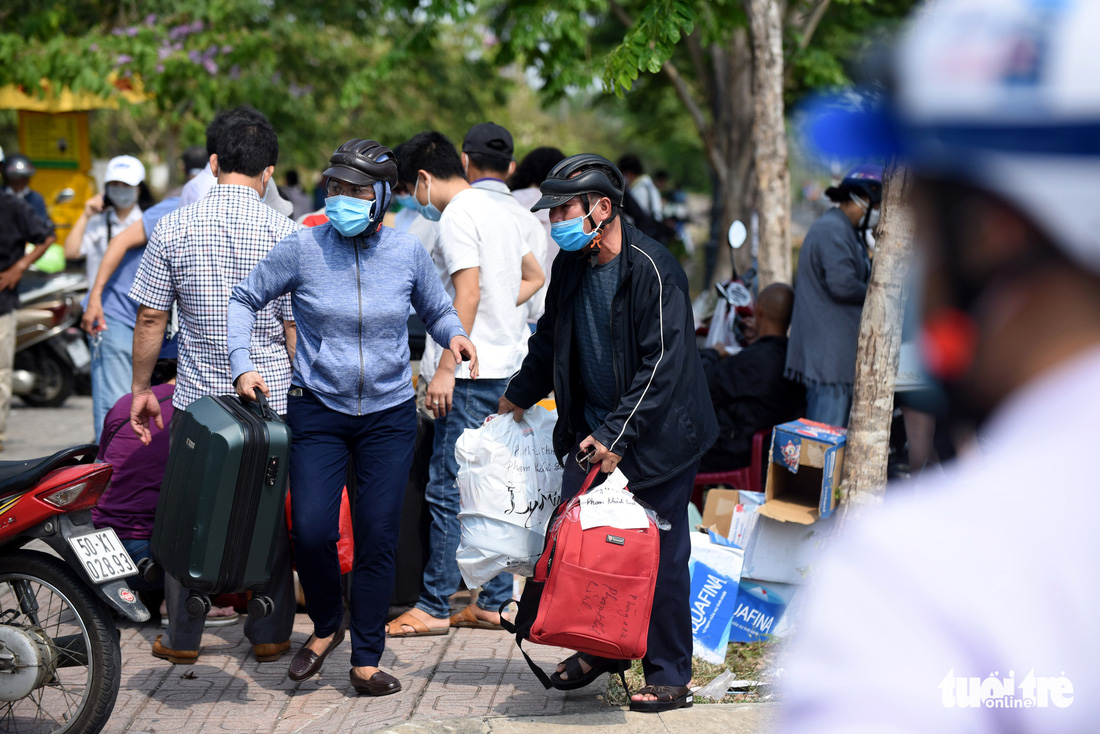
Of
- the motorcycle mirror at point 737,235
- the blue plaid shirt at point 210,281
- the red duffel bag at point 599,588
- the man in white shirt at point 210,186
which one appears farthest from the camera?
the motorcycle mirror at point 737,235

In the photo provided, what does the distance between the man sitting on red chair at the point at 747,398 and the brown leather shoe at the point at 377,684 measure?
8.00ft

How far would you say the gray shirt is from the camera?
12.9 ft

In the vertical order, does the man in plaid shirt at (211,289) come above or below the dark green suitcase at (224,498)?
above

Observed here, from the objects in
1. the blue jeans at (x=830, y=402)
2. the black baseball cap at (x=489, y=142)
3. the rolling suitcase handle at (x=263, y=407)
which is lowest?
the blue jeans at (x=830, y=402)

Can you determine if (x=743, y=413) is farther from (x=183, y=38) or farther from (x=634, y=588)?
(x=183, y=38)

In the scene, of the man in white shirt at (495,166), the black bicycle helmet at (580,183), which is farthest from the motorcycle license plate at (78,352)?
the black bicycle helmet at (580,183)

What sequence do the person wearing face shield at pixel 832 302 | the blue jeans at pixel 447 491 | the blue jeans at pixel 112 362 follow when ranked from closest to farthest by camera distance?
the blue jeans at pixel 447 491
the person wearing face shield at pixel 832 302
the blue jeans at pixel 112 362

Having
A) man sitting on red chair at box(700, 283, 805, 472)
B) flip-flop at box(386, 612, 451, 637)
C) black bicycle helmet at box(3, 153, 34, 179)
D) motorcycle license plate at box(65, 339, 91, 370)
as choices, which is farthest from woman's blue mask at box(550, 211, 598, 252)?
black bicycle helmet at box(3, 153, 34, 179)

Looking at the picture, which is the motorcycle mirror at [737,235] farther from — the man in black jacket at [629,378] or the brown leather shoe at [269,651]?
the brown leather shoe at [269,651]

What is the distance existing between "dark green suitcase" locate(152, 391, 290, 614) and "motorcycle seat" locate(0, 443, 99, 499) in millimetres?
351

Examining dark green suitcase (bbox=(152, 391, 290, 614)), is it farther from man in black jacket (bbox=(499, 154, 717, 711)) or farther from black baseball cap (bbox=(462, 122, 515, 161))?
black baseball cap (bbox=(462, 122, 515, 161))

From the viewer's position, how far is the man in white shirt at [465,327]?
16.1 feet

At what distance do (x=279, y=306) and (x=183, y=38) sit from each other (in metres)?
11.4

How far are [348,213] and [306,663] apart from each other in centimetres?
173
